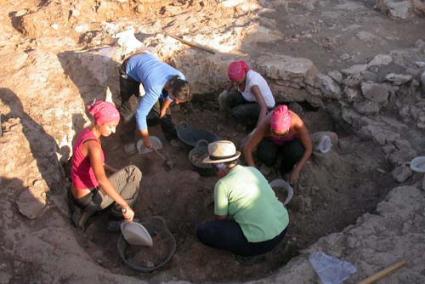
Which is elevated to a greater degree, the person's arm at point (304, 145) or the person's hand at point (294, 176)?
the person's arm at point (304, 145)

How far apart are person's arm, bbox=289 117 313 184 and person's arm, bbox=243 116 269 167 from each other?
321 mm

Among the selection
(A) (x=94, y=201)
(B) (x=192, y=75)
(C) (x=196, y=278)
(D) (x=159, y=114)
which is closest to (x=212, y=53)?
(B) (x=192, y=75)

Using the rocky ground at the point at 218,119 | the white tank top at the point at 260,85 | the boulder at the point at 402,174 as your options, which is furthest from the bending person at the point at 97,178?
the boulder at the point at 402,174

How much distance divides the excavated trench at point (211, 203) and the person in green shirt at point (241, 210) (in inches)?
10.1

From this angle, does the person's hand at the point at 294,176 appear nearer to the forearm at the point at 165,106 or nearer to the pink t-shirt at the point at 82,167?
the forearm at the point at 165,106

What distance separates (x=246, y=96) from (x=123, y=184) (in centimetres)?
192

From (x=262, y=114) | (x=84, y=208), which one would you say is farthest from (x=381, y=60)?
(x=84, y=208)

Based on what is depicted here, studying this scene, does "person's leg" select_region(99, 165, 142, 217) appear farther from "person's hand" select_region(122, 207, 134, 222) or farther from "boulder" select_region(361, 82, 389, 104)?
"boulder" select_region(361, 82, 389, 104)

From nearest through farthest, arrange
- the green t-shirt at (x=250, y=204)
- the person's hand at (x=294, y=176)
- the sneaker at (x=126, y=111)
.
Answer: the green t-shirt at (x=250, y=204) → the person's hand at (x=294, y=176) → the sneaker at (x=126, y=111)

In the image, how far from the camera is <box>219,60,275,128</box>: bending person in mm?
5418

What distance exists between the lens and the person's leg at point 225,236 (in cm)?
414

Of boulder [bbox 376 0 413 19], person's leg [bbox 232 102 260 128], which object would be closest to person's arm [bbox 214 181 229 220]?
person's leg [bbox 232 102 260 128]

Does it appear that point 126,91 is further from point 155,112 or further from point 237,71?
point 237,71

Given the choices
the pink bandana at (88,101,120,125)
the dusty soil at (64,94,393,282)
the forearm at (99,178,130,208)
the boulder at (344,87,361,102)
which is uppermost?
the pink bandana at (88,101,120,125)
